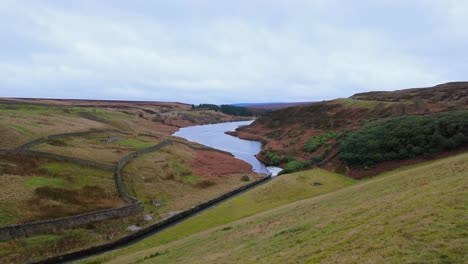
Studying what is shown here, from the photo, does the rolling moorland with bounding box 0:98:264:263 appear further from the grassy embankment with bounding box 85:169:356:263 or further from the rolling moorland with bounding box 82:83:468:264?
the rolling moorland with bounding box 82:83:468:264

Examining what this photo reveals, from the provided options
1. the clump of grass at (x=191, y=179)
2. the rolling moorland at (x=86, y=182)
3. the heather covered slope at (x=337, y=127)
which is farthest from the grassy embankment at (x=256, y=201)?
the clump of grass at (x=191, y=179)

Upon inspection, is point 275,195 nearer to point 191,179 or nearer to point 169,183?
point 191,179

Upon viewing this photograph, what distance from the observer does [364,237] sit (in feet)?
52.7

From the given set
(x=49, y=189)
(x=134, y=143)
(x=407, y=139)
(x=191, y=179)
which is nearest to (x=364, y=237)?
(x=49, y=189)

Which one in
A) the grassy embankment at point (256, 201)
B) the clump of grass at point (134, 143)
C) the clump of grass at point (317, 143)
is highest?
the clump of grass at point (317, 143)

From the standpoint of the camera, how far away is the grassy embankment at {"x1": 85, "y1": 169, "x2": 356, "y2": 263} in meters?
34.2

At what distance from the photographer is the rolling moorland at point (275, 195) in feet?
53.5

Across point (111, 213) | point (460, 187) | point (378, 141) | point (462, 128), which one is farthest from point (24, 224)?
point (462, 128)

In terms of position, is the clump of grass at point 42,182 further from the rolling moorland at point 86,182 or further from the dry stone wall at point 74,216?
the dry stone wall at point 74,216

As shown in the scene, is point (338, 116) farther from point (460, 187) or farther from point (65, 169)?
point (460, 187)

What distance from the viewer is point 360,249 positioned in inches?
579

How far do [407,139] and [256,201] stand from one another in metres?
28.3

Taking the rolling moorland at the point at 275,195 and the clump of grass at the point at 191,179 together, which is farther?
the clump of grass at the point at 191,179

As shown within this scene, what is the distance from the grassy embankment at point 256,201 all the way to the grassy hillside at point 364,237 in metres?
6.67
